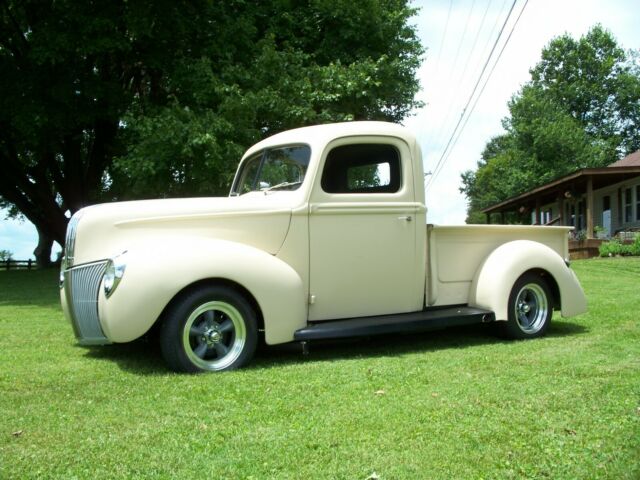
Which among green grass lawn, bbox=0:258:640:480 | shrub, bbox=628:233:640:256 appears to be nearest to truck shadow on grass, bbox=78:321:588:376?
green grass lawn, bbox=0:258:640:480

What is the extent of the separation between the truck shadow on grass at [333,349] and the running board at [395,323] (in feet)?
0.75

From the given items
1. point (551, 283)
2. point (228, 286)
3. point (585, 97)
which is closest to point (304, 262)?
point (228, 286)

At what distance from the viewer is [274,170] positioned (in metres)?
6.51

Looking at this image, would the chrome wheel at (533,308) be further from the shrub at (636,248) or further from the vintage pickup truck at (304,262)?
the shrub at (636,248)

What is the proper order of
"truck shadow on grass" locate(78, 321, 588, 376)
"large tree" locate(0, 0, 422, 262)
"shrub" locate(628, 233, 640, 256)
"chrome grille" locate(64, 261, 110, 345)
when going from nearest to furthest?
"chrome grille" locate(64, 261, 110, 345), "truck shadow on grass" locate(78, 321, 588, 376), "large tree" locate(0, 0, 422, 262), "shrub" locate(628, 233, 640, 256)

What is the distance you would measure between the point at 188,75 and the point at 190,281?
483 inches

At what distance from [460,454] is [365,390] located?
1.33m

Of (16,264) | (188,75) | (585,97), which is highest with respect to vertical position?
(585,97)

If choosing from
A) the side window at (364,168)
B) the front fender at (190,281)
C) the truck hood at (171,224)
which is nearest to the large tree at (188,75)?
the side window at (364,168)

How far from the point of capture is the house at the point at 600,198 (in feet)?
80.3

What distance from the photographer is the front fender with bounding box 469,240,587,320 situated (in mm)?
6578

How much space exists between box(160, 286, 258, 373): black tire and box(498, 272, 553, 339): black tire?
279 cm

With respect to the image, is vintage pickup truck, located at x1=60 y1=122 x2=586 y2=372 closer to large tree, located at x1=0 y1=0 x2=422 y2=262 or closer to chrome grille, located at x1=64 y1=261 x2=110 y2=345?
chrome grille, located at x1=64 y1=261 x2=110 y2=345

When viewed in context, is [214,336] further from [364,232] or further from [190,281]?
[364,232]
